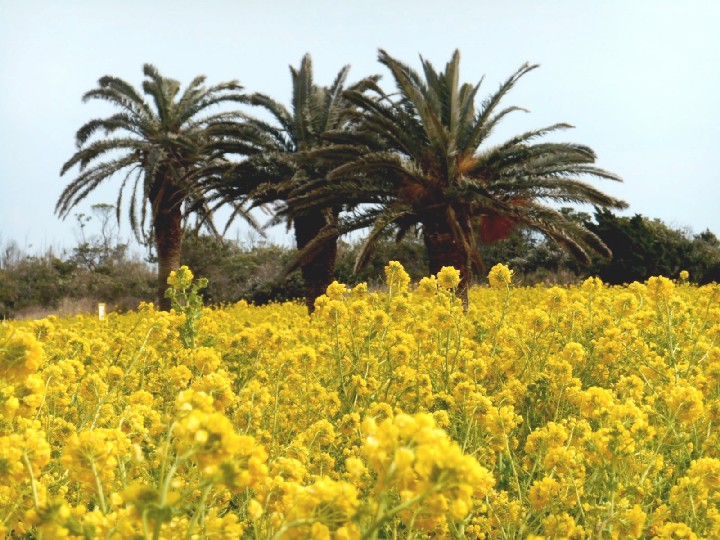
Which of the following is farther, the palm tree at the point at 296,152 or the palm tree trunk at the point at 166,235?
the palm tree trunk at the point at 166,235

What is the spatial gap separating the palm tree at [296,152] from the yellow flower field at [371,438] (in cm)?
806

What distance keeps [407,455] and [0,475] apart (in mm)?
1167

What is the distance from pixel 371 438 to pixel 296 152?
13798 millimetres

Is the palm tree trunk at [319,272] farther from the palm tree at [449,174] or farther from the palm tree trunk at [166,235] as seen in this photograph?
the palm tree trunk at [166,235]

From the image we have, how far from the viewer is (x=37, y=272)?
34906mm

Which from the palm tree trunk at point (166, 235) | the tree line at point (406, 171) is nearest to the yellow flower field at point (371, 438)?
the tree line at point (406, 171)

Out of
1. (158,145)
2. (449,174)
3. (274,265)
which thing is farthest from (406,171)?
(274,265)

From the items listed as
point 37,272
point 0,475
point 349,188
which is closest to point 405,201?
point 349,188

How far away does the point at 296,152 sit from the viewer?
1470cm

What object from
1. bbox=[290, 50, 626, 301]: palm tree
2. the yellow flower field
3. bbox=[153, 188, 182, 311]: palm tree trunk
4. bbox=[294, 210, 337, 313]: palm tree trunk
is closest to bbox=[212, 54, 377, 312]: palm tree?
bbox=[294, 210, 337, 313]: palm tree trunk

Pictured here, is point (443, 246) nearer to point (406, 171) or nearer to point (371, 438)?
point (406, 171)

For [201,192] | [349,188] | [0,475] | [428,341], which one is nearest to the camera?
[0,475]

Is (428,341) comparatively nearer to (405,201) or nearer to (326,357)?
(326,357)

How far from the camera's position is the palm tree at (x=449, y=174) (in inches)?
465
